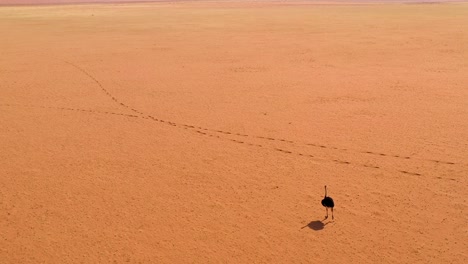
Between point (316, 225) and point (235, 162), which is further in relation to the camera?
point (235, 162)

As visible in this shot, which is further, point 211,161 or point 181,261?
point 211,161

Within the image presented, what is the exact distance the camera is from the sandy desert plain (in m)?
3.76

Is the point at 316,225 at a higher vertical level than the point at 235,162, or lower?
lower

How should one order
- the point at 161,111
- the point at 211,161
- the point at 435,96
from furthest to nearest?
1. the point at 435,96
2. the point at 161,111
3. the point at 211,161

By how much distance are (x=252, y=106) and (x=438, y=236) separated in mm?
4206

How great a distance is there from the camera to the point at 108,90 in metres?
8.71

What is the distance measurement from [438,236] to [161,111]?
4.79 m

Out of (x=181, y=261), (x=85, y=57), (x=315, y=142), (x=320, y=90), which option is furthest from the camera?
(x=85, y=57)

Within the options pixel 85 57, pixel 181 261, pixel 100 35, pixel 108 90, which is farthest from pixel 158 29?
pixel 181 261

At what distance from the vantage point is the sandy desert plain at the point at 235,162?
3.76 metres

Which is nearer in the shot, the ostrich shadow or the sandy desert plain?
the sandy desert plain

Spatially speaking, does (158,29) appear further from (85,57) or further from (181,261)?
(181,261)

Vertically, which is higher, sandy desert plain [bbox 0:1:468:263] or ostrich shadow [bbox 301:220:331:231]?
sandy desert plain [bbox 0:1:468:263]

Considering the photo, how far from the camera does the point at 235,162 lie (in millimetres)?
5289
